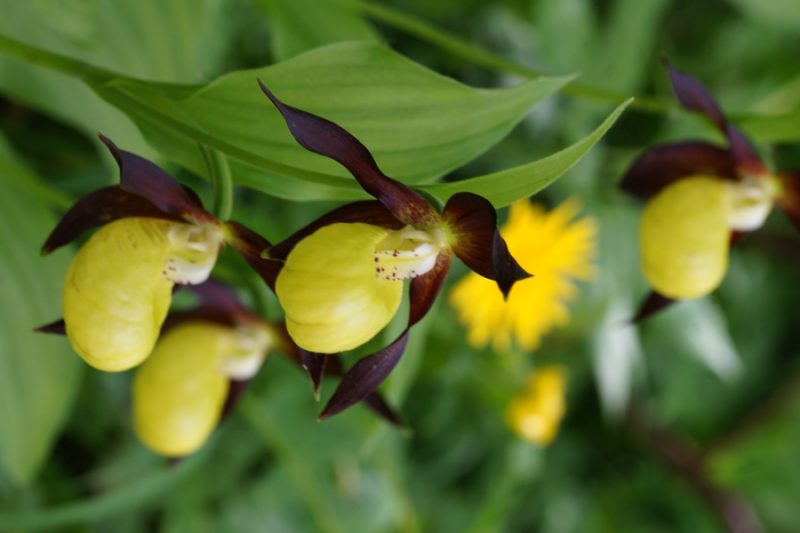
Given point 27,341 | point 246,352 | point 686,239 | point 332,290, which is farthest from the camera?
point 27,341

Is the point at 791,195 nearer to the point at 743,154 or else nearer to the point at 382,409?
the point at 743,154

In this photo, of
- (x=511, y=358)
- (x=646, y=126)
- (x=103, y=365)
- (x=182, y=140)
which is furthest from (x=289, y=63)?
(x=646, y=126)

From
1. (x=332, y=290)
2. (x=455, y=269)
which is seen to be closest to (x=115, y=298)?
(x=332, y=290)

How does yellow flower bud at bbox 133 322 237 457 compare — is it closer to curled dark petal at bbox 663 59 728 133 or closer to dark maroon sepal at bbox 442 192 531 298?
dark maroon sepal at bbox 442 192 531 298

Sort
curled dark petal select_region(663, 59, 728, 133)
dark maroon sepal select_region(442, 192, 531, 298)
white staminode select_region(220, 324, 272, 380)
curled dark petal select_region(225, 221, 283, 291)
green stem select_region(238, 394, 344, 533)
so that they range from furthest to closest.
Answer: green stem select_region(238, 394, 344, 533) < white staminode select_region(220, 324, 272, 380) < curled dark petal select_region(663, 59, 728, 133) < curled dark petal select_region(225, 221, 283, 291) < dark maroon sepal select_region(442, 192, 531, 298)

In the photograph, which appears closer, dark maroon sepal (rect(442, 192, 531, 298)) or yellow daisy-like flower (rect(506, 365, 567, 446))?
dark maroon sepal (rect(442, 192, 531, 298))

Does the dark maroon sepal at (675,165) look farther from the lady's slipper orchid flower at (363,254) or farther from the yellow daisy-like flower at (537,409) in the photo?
the yellow daisy-like flower at (537,409)

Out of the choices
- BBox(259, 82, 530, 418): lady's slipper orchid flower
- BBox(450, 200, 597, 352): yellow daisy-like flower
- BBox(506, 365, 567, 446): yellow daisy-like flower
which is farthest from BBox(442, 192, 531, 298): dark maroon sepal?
BBox(506, 365, 567, 446): yellow daisy-like flower
